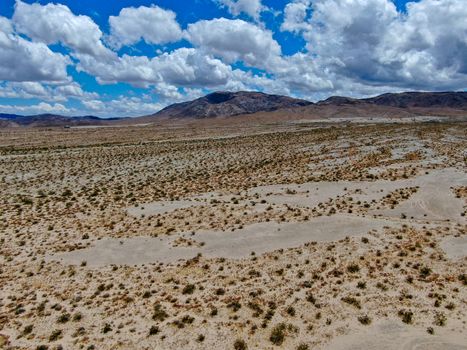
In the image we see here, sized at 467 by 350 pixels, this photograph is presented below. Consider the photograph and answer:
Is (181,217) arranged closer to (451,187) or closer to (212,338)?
(212,338)

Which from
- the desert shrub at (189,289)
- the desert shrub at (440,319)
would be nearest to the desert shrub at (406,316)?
the desert shrub at (440,319)

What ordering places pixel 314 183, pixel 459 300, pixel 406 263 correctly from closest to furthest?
pixel 459 300, pixel 406 263, pixel 314 183

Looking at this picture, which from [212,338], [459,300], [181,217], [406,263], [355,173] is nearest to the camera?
[212,338]

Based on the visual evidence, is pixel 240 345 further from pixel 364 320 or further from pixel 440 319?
pixel 440 319

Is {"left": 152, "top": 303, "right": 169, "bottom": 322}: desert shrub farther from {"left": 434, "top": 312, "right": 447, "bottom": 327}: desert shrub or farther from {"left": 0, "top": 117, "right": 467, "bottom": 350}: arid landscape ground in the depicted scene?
{"left": 434, "top": 312, "right": 447, "bottom": 327}: desert shrub

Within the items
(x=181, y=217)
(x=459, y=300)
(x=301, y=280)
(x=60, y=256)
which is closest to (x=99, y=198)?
(x=181, y=217)

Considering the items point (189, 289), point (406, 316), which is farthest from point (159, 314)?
point (406, 316)

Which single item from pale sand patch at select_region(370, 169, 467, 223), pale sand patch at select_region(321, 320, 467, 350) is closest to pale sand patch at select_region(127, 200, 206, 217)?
pale sand patch at select_region(370, 169, 467, 223)
